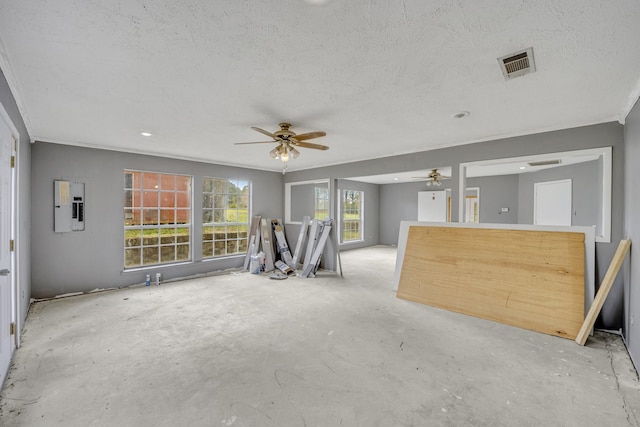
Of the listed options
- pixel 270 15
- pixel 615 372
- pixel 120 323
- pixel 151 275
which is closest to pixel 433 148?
pixel 615 372

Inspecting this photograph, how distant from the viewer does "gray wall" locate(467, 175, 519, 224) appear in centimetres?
768

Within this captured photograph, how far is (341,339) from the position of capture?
9.19 ft

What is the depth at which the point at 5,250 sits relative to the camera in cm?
226

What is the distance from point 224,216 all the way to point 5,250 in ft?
12.6

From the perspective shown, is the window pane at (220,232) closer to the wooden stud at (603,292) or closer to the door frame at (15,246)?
the door frame at (15,246)

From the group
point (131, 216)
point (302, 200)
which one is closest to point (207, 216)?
point (131, 216)

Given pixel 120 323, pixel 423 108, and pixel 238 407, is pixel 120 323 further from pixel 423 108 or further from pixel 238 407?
pixel 423 108

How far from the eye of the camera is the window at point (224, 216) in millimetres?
5770

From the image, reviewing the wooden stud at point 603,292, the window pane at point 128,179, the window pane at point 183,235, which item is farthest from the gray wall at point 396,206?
the window pane at point 128,179

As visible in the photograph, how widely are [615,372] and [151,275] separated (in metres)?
6.01

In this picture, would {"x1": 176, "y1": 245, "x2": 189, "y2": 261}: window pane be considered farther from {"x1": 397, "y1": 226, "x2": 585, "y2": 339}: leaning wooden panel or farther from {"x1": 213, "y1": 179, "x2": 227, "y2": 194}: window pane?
{"x1": 397, "y1": 226, "x2": 585, "y2": 339}: leaning wooden panel

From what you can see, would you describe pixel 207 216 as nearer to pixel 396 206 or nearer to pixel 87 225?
pixel 87 225

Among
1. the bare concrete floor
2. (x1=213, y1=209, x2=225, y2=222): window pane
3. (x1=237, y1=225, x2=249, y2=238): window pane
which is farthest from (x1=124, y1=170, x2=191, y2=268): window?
the bare concrete floor

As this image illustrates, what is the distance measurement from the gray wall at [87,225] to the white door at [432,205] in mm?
7112
